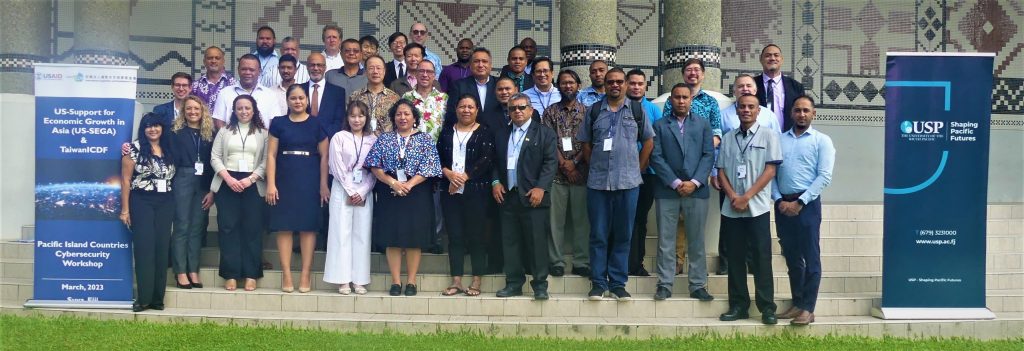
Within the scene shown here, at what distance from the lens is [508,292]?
7.19 meters

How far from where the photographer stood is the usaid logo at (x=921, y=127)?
7105 mm

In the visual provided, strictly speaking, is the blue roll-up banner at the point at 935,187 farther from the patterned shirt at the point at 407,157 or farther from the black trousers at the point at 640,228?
the patterned shirt at the point at 407,157

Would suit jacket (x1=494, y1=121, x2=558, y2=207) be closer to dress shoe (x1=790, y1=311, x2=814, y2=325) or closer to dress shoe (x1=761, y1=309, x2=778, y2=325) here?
dress shoe (x1=761, y1=309, x2=778, y2=325)

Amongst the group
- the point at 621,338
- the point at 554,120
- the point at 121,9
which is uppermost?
the point at 121,9

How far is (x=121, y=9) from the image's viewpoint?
9.88m

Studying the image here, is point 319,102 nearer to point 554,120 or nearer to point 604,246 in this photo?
point 554,120

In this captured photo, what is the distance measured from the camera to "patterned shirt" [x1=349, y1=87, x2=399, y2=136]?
764 cm

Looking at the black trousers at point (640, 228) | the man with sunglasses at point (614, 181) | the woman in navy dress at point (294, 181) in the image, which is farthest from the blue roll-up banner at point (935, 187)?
the woman in navy dress at point (294, 181)

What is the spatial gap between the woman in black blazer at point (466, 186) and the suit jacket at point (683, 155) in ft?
4.35

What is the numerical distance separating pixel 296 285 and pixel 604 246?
8.26 ft

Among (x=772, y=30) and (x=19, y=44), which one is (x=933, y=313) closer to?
(x=772, y=30)

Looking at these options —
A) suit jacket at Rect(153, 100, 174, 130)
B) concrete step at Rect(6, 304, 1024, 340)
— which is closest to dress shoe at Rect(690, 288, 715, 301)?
concrete step at Rect(6, 304, 1024, 340)

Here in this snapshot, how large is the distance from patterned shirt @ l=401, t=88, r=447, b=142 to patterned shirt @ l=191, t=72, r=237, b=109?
1.76 meters

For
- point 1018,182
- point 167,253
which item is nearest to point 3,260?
point 167,253
